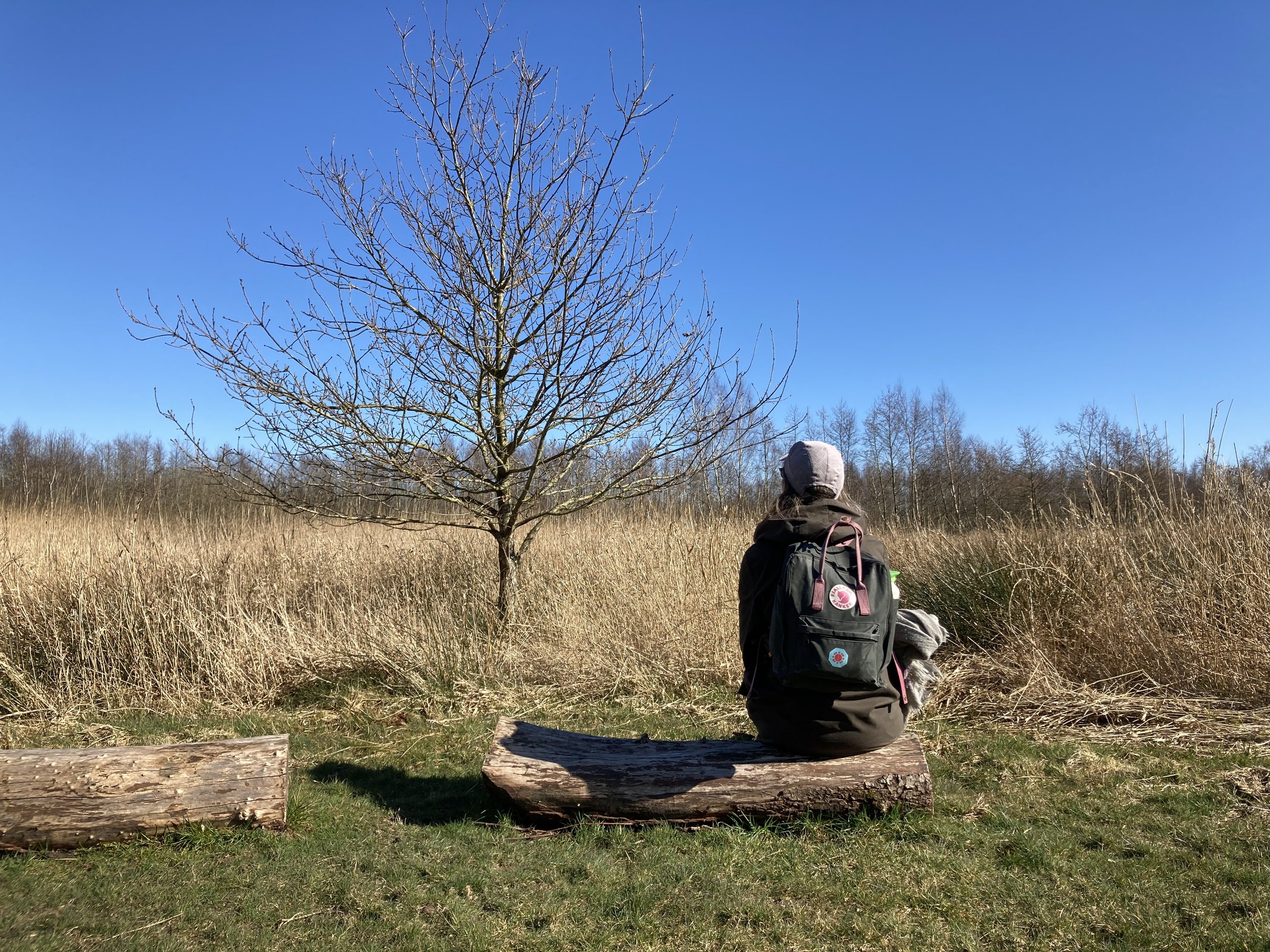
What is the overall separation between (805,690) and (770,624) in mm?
385

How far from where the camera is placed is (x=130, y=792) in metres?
3.66

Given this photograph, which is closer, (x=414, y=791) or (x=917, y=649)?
(x=917, y=649)

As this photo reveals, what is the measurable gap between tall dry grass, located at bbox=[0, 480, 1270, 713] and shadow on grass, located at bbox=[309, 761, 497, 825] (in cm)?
158

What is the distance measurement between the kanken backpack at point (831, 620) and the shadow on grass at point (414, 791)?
6.38 ft

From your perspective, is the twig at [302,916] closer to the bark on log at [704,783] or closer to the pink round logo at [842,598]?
the bark on log at [704,783]

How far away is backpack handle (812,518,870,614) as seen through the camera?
319cm

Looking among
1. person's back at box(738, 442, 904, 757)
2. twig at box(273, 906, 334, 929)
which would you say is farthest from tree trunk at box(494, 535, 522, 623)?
twig at box(273, 906, 334, 929)

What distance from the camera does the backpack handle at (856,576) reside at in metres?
3.19

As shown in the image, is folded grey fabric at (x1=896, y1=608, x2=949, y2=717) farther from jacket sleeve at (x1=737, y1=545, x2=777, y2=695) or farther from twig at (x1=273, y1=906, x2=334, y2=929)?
twig at (x1=273, y1=906, x2=334, y2=929)

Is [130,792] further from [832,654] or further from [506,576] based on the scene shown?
[506,576]

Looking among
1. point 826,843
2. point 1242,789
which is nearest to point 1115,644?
point 1242,789

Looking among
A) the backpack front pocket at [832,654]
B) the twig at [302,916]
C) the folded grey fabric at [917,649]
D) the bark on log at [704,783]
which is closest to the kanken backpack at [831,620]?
the backpack front pocket at [832,654]

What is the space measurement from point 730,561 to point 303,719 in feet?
15.2

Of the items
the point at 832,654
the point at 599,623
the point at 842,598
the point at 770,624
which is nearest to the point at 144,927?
the point at 770,624
